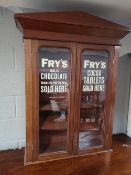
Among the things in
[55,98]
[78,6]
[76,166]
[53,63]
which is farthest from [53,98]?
[78,6]

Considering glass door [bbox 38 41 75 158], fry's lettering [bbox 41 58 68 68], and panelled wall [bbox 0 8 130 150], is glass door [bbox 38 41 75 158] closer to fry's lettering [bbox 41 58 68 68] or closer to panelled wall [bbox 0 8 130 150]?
fry's lettering [bbox 41 58 68 68]

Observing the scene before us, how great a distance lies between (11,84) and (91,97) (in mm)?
870

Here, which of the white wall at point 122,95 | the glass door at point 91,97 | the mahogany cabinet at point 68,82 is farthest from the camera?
the white wall at point 122,95

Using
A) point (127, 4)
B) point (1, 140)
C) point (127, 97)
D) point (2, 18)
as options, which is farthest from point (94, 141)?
point (2, 18)

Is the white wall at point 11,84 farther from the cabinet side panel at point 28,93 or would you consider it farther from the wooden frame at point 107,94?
the wooden frame at point 107,94

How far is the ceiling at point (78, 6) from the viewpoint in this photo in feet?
5.05

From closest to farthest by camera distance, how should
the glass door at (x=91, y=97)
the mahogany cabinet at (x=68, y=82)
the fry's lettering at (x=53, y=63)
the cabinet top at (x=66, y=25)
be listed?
the cabinet top at (x=66, y=25)
the mahogany cabinet at (x=68, y=82)
the fry's lettering at (x=53, y=63)
the glass door at (x=91, y=97)

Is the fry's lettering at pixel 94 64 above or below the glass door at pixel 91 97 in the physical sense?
above

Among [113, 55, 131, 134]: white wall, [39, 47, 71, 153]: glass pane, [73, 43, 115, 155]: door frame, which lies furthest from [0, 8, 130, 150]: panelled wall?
[113, 55, 131, 134]: white wall

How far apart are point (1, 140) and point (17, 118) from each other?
294mm

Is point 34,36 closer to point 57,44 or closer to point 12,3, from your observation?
point 57,44

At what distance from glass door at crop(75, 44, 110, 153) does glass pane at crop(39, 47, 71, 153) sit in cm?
14

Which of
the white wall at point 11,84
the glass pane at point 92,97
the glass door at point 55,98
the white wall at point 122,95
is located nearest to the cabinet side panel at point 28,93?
the glass door at point 55,98

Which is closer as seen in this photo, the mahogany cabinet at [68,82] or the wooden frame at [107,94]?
the mahogany cabinet at [68,82]
